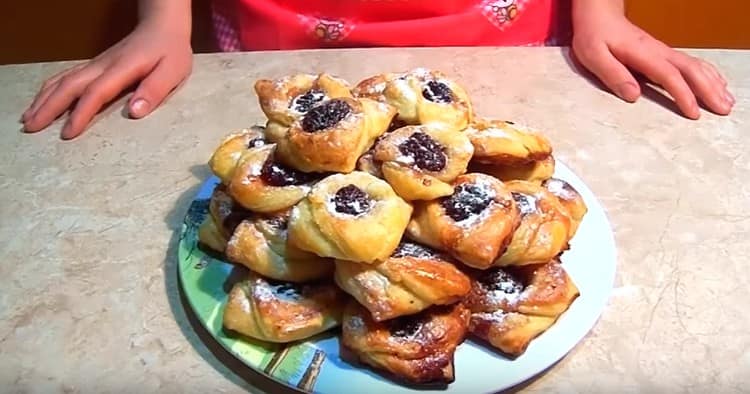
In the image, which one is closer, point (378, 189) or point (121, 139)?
point (378, 189)

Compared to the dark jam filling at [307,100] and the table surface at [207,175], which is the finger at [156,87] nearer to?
the table surface at [207,175]

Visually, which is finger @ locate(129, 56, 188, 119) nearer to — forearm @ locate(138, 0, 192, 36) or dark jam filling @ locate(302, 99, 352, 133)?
forearm @ locate(138, 0, 192, 36)

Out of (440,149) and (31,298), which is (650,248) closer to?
(440,149)

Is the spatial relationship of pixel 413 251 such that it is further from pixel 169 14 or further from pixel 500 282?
pixel 169 14

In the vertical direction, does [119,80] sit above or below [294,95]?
below

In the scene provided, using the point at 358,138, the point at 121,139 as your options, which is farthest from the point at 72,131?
the point at 358,138

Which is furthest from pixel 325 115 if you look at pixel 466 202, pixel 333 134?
pixel 466 202
